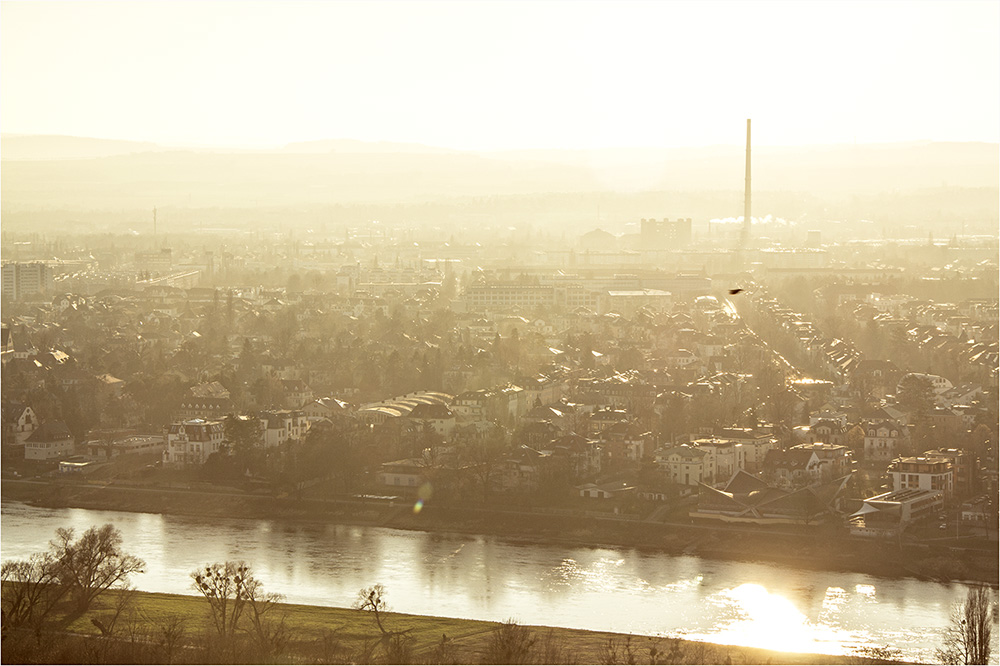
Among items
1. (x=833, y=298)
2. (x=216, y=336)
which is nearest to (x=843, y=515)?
(x=216, y=336)

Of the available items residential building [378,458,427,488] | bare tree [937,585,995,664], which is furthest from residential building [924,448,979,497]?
residential building [378,458,427,488]

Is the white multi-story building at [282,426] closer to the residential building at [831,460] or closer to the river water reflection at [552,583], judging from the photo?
the river water reflection at [552,583]

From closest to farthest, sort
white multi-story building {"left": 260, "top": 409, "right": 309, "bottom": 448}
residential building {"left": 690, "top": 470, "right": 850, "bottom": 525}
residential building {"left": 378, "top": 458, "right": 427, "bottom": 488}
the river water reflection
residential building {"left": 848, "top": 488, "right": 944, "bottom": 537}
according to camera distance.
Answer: the river water reflection → residential building {"left": 848, "top": 488, "right": 944, "bottom": 537} → residential building {"left": 690, "top": 470, "right": 850, "bottom": 525} → residential building {"left": 378, "top": 458, "right": 427, "bottom": 488} → white multi-story building {"left": 260, "top": 409, "right": 309, "bottom": 448}

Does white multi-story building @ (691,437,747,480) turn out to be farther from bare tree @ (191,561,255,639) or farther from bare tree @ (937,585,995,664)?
bare tree @ (191,561,255,639)

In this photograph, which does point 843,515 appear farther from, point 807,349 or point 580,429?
point 807,349

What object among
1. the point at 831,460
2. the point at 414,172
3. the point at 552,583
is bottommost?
the point at 552,583

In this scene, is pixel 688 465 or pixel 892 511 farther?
pixel 688 465

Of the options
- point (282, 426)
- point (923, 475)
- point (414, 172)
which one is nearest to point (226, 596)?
point (282, 426)

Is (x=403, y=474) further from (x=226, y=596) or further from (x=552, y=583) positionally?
(x=226, y=596)
